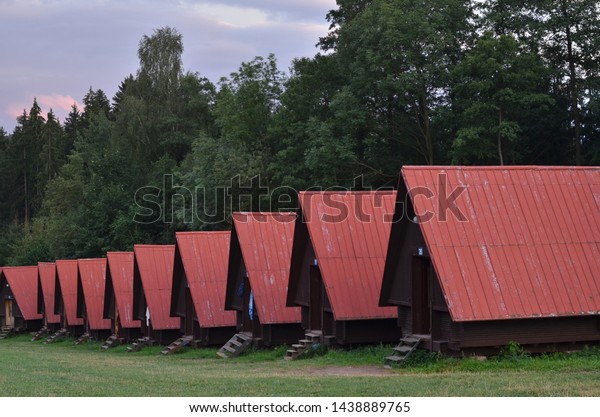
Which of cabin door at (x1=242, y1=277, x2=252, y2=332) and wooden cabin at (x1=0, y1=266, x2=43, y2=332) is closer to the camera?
cabin door at (x1=242, y1=277, x2=252, y2=332)

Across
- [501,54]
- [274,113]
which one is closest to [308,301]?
[501,54]

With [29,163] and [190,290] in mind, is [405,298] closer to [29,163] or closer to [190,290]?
[190,290]

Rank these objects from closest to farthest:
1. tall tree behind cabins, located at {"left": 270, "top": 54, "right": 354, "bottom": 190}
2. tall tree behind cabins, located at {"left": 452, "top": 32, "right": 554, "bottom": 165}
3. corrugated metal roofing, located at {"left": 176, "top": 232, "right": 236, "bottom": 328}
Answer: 1. corrugated metal roofing, located at {"left": 176, "top": 232, "right": 236, "bottom": 328}
2. tall tree behind cabins, located at {"left": 452, "top": 32, "right": 554, "bottom": 165}
3. tall tree behind cabins, located at {"left": 270, "top": 54, "right": 354, "bottom": 190}

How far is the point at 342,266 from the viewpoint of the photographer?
28938 millimetres

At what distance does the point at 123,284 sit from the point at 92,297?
6.07 m

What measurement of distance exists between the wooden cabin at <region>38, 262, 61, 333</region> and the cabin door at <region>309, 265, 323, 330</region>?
35.1 metres

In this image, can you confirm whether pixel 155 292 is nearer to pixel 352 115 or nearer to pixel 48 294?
pixel 352 115

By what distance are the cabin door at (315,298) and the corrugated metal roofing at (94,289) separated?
23.7 metres

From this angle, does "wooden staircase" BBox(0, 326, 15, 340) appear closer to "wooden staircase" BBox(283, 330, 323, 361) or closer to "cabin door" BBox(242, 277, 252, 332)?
"cabin door" BBox(242, 277, 252, 332)

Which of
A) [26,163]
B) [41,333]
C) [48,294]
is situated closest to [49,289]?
[48,294]

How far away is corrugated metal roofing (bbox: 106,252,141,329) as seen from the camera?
45844mm

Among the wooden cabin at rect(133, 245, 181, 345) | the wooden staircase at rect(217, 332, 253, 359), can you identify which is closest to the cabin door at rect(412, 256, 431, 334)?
the wooden staircase at rect(217, 332, 253, 359)

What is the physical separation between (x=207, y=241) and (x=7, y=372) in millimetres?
15406

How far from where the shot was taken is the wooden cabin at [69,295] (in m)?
56.1
